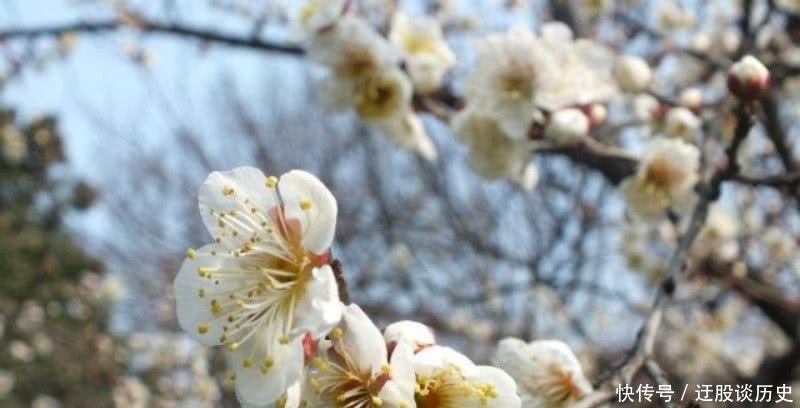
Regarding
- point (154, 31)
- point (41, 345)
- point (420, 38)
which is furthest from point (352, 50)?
point (41, 345)

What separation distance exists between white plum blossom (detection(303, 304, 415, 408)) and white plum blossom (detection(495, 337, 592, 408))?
0.29 metres

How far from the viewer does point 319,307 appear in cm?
86

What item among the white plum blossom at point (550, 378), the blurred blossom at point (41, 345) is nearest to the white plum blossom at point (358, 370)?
the white plum blossom at point (550, 378)

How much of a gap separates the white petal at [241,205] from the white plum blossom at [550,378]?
0.41 m

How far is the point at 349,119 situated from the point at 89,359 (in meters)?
3.18

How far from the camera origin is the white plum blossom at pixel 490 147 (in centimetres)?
187

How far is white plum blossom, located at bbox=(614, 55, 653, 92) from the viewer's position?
213cm

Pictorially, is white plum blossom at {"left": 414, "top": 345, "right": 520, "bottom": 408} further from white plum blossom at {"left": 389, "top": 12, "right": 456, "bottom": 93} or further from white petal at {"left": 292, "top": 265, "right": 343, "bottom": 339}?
white plum blossom at {"left": 389, "top": 12, "right": 456, "bottom": 93}

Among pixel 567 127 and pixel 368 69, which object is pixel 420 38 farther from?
pixel 567 127

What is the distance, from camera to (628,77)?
214 centimetres

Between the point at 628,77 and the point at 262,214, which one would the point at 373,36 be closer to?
the point at 628,77

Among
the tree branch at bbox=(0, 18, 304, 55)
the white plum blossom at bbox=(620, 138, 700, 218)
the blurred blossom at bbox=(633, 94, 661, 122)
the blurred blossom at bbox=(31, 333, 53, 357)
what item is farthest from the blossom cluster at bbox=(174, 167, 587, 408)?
the blurred blossom at bbox=(31, 333, 53, 357)

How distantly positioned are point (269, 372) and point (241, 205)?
211 mm

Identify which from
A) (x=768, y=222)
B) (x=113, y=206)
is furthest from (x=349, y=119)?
(x=768, y=222)
